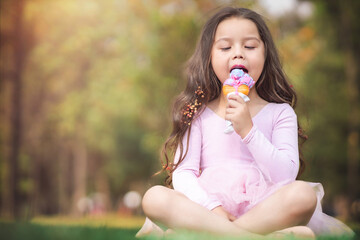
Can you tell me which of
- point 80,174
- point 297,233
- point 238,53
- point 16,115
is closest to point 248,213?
point 297,233

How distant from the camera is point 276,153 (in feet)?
7.80

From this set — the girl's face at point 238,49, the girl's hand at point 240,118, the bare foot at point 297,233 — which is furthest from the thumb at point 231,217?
the girl's face at point 238,49

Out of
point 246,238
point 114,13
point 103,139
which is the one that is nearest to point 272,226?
point 246,238

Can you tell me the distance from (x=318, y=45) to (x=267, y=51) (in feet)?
37.3

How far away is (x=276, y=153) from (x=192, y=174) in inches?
19.5

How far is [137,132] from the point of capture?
2208 centimetres

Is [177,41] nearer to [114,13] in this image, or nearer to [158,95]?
[158,95]

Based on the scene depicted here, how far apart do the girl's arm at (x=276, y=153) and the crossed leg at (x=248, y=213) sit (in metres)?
0.23

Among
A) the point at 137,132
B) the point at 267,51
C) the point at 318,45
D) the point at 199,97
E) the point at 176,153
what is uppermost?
the point at 318,45

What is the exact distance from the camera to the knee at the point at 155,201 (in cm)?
225

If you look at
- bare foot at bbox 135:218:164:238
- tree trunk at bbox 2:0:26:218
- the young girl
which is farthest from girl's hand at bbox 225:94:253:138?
tree trunk at bbox 2:0:26:218

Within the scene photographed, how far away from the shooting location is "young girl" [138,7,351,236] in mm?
2176

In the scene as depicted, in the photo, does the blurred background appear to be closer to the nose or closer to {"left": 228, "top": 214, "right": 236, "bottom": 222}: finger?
the nose

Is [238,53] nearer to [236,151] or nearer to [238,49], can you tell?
[238,49]
